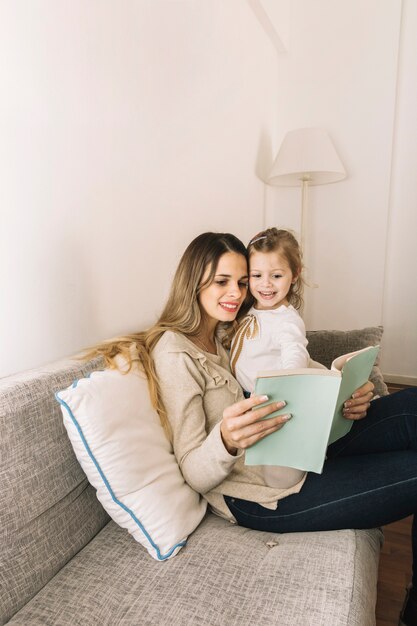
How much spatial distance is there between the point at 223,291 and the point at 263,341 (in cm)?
21

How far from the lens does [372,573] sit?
964mm

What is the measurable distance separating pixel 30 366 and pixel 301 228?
2.27 m

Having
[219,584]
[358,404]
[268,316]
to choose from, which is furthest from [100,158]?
[219,584]

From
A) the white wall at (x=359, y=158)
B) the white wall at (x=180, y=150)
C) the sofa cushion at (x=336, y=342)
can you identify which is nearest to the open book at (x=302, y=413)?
the white wall at (x=180, y=150)

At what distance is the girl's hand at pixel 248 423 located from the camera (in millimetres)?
893

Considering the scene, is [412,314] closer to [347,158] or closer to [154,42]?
[347,158]

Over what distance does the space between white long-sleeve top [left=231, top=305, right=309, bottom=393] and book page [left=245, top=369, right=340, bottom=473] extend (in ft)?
1.32

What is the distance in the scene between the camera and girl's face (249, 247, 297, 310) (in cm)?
144

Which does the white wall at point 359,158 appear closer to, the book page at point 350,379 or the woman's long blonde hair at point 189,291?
the woman's long blonde hair at point 189,291

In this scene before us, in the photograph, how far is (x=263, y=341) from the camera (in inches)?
55.4

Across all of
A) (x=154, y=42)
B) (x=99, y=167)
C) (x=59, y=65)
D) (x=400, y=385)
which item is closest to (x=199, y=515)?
(x=99, y=167)

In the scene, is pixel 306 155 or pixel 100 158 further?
pixel 306 155

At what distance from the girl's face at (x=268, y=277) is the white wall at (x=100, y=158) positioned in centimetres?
40

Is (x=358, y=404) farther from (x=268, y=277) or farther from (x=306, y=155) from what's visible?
(x=306, y=155)
